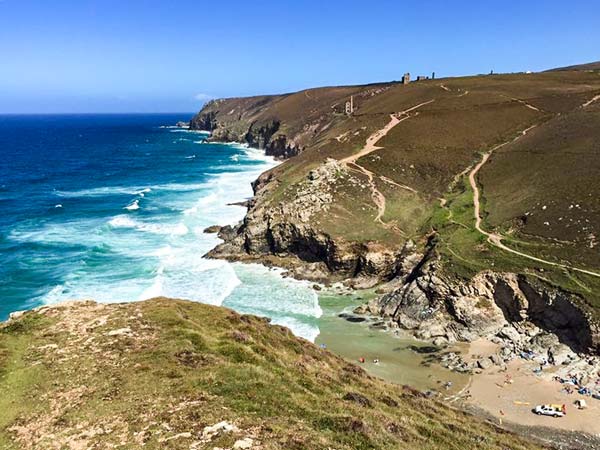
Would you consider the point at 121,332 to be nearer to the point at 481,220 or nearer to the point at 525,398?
the point at 525,398

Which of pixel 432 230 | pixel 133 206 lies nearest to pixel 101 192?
pixel 133 206

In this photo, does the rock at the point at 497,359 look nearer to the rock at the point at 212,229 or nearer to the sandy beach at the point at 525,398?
the sandy beach at the point at 525,398

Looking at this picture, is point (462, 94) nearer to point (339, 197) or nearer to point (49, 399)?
point (339, 197)

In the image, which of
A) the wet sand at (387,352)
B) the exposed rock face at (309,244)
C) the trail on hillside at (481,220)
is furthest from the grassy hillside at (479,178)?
the wet sand at (387,352)

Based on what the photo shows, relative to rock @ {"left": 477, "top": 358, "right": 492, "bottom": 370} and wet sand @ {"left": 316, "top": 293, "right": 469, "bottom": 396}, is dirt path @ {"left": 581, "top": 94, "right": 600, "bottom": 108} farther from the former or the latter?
rock @ {"left": 477, "top": 358, "right": 492, "bottom": 370}

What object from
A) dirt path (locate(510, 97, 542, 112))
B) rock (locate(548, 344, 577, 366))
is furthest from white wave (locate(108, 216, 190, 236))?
dirt path (locate(510, 97, 542, 112))

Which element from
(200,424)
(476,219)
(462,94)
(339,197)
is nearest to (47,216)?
(339,197)
